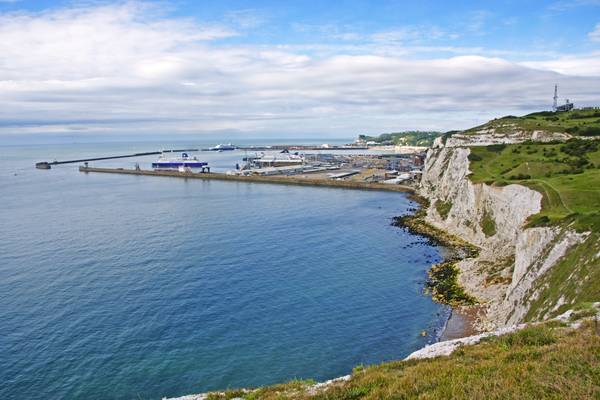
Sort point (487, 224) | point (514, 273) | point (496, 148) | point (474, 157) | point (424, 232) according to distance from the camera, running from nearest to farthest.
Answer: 1. point (514, 273)
2. point (487, 224)
3. point (424, 232)
4. point (474, 157)
5. point (496, 148)

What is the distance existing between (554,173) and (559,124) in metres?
44.1

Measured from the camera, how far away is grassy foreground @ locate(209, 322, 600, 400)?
12359 millimetres

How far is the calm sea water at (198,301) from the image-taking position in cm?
3130

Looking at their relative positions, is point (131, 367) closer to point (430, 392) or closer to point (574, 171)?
point (430, 392)

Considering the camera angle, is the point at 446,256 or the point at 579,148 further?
the point at 579,148

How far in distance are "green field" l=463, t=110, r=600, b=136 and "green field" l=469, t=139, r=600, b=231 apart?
13.1 metres

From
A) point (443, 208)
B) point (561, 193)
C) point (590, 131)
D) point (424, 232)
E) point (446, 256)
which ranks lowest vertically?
point (446, 256)

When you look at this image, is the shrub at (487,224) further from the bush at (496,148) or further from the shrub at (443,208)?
the bush at (496,148)

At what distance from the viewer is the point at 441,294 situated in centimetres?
4462

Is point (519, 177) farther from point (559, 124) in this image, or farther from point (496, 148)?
point (559, 124)

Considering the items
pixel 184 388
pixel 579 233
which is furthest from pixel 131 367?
pixel 579 233

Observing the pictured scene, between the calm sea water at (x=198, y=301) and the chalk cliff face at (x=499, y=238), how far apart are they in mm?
5682

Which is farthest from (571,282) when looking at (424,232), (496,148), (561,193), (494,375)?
(496,148)

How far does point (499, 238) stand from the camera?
5359cm
